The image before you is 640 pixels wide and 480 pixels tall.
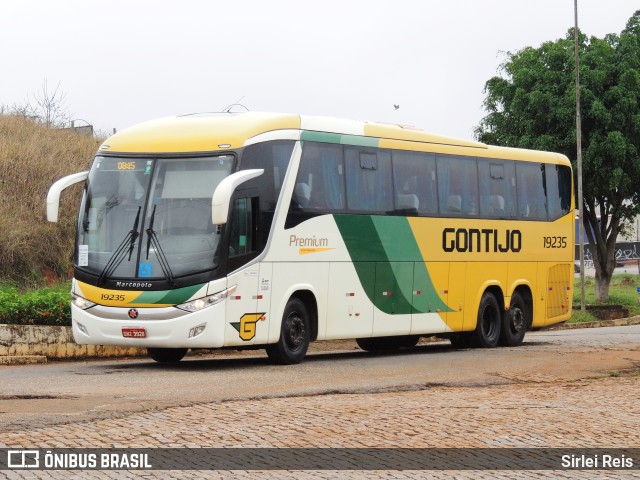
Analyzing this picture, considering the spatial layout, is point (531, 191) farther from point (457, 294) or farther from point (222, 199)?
point (222, 199)

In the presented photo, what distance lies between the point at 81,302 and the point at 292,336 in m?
3.16

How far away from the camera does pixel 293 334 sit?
64.2ft

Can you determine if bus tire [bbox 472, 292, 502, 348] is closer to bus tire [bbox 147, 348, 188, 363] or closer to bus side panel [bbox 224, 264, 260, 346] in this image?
bus tire [bbox 147, 348, 188, 363]

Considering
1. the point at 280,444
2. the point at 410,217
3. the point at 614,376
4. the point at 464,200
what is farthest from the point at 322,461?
the point at 464,200

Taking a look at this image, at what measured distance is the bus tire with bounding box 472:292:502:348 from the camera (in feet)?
81.3

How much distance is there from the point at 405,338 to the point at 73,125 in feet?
55.5

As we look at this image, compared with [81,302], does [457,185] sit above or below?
above

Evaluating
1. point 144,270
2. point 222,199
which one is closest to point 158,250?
point 144,270

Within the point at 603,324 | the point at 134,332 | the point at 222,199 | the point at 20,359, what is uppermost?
the point at 222,199

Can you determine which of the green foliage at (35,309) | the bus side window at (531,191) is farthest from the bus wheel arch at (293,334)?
the bus side window at (531,191)

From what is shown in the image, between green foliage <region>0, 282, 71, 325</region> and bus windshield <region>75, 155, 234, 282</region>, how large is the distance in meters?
2.92

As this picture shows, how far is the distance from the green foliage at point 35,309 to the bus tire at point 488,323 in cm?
770

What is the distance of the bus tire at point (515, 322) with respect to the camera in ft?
83.7

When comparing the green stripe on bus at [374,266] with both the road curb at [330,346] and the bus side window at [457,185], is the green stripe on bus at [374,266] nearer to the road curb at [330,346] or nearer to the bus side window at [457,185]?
the bus side window at [457,185]
